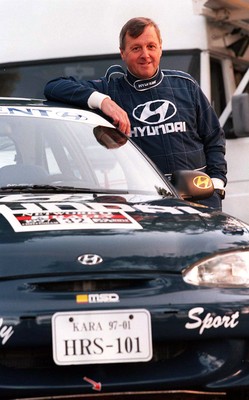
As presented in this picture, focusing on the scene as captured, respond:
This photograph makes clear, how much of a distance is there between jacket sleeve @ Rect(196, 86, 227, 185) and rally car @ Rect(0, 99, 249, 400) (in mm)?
2223

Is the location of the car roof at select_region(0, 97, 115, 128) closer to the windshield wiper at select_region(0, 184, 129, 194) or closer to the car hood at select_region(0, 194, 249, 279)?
the windshield wiper at select_region(0, 184, 129, 194)

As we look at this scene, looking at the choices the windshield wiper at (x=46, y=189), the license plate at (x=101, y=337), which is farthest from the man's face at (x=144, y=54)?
the license plate at (x=101, y=337)

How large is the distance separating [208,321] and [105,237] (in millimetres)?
533

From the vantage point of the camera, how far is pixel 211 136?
759 centimetres

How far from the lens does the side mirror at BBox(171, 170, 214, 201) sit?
20.2ft

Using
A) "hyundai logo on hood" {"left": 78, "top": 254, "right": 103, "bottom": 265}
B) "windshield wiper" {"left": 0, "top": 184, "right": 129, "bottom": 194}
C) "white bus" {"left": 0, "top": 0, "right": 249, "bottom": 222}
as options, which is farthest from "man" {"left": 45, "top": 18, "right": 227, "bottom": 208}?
"white bus" {"left": 0, "top": 0, "right": 249, "bottom": 222}

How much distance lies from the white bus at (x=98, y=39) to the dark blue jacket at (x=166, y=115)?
310cm

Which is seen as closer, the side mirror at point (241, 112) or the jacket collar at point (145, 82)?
the jacket collar at point (145, 82)

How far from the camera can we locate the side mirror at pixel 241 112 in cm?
1034

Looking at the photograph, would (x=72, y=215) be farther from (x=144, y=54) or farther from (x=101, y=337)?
(x=144, y=54)

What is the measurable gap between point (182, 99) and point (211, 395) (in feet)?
9.12

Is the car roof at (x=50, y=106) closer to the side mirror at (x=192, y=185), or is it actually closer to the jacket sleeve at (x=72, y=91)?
the jacket sleeve at (x=72, y=91)

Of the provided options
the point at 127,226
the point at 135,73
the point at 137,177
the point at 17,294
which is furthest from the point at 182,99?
the point at 17,294

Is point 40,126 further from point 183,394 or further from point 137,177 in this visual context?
point 183,394
